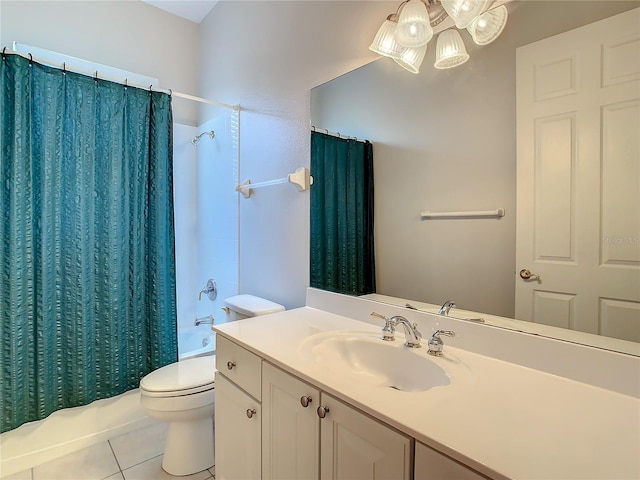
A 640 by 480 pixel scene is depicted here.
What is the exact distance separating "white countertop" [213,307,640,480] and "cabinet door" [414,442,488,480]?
0.06 feet

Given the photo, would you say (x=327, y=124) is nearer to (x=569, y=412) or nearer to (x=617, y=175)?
(x=617, y=175)

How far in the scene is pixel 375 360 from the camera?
3.74ft

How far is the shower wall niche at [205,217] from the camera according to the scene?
227 cm

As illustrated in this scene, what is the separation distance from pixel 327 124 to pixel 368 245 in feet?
2.01

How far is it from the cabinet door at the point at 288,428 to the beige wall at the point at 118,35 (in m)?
2.33

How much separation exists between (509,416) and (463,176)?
2.42 feet

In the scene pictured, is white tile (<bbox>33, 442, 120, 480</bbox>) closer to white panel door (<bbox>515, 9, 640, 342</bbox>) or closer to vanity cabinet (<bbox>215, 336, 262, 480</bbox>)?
vanity cabinet (<bbox>215, 336, 262, 480</bbox>)

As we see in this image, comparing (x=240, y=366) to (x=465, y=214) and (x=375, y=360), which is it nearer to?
(x=375, y=360)

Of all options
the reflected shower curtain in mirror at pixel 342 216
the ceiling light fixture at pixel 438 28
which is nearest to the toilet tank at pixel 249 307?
the reflected shower curtain in mirror at pixel 342 216

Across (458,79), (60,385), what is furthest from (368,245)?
(60,385)

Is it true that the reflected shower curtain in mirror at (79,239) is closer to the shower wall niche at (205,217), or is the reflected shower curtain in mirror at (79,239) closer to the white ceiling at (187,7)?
the shower wall niche at (205,217)

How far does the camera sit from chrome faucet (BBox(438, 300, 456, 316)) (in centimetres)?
113

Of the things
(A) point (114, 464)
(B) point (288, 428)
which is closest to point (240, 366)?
(B) point (288, 428)

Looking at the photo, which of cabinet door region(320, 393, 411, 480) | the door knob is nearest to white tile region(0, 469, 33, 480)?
cabinet door region(320, 393, 411, 480)
